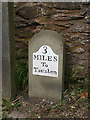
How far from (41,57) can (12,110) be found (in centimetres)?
88

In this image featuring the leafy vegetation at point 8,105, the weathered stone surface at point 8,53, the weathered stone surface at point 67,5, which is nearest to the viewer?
the weathered stone surface at point 8,53

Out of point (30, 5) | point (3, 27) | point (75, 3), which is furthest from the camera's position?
point (30, 5)

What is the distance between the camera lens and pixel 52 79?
2.75m

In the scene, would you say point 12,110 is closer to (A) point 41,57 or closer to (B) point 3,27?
(A) point 41,57

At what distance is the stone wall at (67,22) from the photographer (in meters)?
3.00

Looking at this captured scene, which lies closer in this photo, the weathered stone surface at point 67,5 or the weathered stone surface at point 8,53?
the weathered stone surface at point 8,53

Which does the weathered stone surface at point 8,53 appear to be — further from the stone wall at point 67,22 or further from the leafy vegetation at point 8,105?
the stone wall at point 67,22

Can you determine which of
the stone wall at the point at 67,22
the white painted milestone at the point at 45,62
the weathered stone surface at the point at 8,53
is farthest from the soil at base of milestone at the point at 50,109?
the stone wall at the point at 67,22

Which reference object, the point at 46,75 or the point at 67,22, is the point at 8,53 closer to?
the point at 46,75

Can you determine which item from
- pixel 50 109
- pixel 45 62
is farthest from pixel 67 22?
pixel 50 109

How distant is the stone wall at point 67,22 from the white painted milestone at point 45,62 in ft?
1.68

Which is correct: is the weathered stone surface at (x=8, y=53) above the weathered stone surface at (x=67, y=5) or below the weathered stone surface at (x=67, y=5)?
below

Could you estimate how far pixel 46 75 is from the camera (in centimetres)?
277

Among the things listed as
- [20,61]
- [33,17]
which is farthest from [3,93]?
[33,17]
